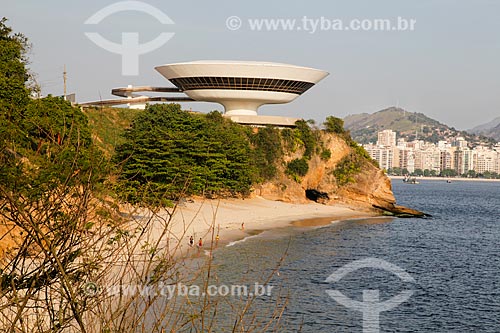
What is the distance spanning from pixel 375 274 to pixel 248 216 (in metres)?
18.5

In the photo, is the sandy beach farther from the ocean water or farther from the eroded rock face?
the ocean water

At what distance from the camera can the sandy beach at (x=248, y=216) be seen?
41.5m

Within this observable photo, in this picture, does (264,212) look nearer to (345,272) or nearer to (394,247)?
(394,247)

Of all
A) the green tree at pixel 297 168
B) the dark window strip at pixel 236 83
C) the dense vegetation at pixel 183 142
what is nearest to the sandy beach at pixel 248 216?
the dense vegetation at pixel 183 142

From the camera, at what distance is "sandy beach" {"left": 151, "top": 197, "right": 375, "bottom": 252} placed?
1633 inches

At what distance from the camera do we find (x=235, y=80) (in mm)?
68312

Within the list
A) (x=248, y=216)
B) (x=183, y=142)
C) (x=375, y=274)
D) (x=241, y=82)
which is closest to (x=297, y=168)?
(x=241, y=82)

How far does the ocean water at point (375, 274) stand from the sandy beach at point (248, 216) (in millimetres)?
1785

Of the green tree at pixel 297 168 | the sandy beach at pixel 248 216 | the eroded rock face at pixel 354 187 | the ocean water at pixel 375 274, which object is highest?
the green tree at pixel 297 168

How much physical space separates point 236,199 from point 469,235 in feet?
62.2

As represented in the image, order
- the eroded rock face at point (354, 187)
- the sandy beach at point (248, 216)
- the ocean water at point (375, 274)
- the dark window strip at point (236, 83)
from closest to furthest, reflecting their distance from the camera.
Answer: the ocean water at point (375, 274)
the sandy beach at point (248, 216)
the eroded rock face at point (354, 187)
the dark window strip at point (236, 83)

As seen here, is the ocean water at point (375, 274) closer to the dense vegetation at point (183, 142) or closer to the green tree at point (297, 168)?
the dense vegetation at point (183, 142)

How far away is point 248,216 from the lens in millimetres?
50312

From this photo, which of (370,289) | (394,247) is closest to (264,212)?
(394,247)
